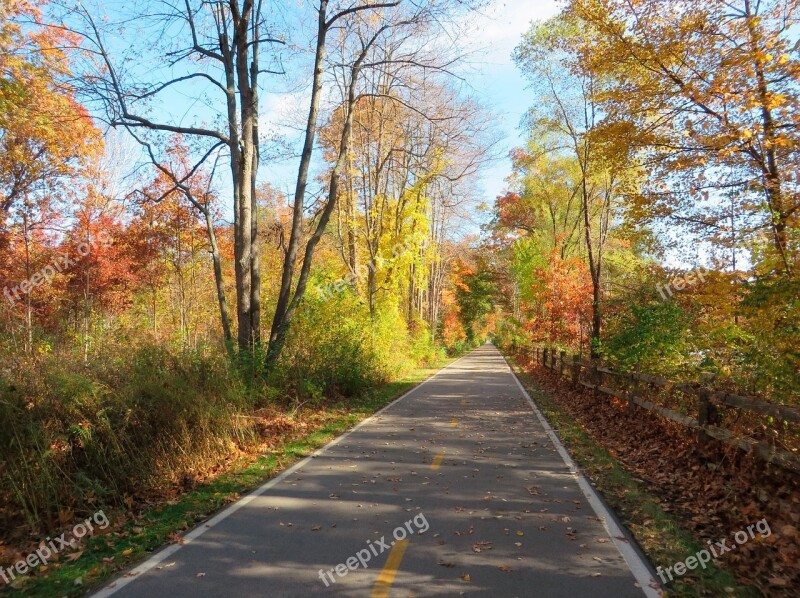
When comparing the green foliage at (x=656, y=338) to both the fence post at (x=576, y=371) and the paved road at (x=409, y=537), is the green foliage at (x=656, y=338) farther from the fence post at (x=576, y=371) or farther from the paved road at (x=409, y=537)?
the fence post at (x=576, y=371)

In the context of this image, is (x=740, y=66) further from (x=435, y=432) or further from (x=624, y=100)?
(x=435, y=432)

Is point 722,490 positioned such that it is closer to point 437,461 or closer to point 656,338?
point 437,461

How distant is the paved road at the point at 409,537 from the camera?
4.16m

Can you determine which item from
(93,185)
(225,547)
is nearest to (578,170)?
(93,185)

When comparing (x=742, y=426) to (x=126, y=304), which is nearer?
(x=742, y=426)

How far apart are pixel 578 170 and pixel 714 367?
61.3 feet

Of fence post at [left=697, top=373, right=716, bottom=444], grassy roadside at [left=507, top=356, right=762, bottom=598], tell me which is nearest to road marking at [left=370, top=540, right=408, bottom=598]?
grassy roadside at [left=507, top=356, right=762, bottom=598]

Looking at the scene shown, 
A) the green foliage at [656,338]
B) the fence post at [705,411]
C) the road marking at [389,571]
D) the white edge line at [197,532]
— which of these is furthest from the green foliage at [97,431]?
the green foliage at [656,338]

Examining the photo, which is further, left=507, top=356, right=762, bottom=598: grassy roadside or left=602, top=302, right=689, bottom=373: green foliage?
left=602, top=302, right=689, bottom=373: green foliage

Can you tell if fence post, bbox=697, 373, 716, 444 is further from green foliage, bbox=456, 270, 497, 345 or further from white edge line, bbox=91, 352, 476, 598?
green foliage, bbox=456, 270, 497, 345

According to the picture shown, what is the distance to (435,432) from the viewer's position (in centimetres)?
1084

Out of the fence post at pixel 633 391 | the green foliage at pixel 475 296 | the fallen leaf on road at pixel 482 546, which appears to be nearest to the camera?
the fallen leaf on road at pixel 482 546

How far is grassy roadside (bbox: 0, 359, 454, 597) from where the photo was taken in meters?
4.27

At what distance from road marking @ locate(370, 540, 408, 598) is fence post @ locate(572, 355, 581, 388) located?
13.6m
